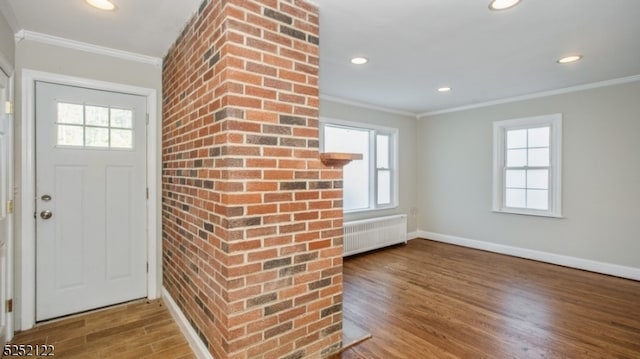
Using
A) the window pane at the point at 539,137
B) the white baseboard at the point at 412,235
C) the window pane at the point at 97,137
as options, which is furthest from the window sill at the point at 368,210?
the window pane at the point at 97,137

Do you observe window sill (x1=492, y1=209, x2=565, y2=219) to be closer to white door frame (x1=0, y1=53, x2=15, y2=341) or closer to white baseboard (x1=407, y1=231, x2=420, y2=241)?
white baseboard (x1=407, y1=231, x2=420, y2=241)

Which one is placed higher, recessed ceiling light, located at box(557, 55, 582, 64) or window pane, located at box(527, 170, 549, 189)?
recessed ceiling light, located at box(557, 55, 582, 64)

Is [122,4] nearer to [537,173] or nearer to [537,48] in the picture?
[537,48]

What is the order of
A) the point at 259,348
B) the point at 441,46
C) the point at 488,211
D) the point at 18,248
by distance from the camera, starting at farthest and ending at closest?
the point at 488,211, the point at 441,46, the point at 18,248, the point at 259,348

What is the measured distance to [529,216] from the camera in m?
4.43

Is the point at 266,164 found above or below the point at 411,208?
above

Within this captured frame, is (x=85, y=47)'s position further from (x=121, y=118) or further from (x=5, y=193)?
(x=5, y=193)

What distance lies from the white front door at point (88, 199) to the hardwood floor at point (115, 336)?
0.19 m

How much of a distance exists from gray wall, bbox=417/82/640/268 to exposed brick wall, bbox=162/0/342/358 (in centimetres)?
369

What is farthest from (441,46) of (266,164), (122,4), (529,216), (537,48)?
(529,216)

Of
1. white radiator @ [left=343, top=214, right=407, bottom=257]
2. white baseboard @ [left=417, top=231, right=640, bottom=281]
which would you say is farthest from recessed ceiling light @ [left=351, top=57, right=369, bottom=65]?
white baseboard @ [left=417, top=231, right=640, bottom=281]

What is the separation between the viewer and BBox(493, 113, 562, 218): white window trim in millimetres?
4141

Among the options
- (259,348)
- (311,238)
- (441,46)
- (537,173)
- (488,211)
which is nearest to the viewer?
(259,348)

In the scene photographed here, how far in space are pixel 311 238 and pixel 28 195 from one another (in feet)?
7.57
